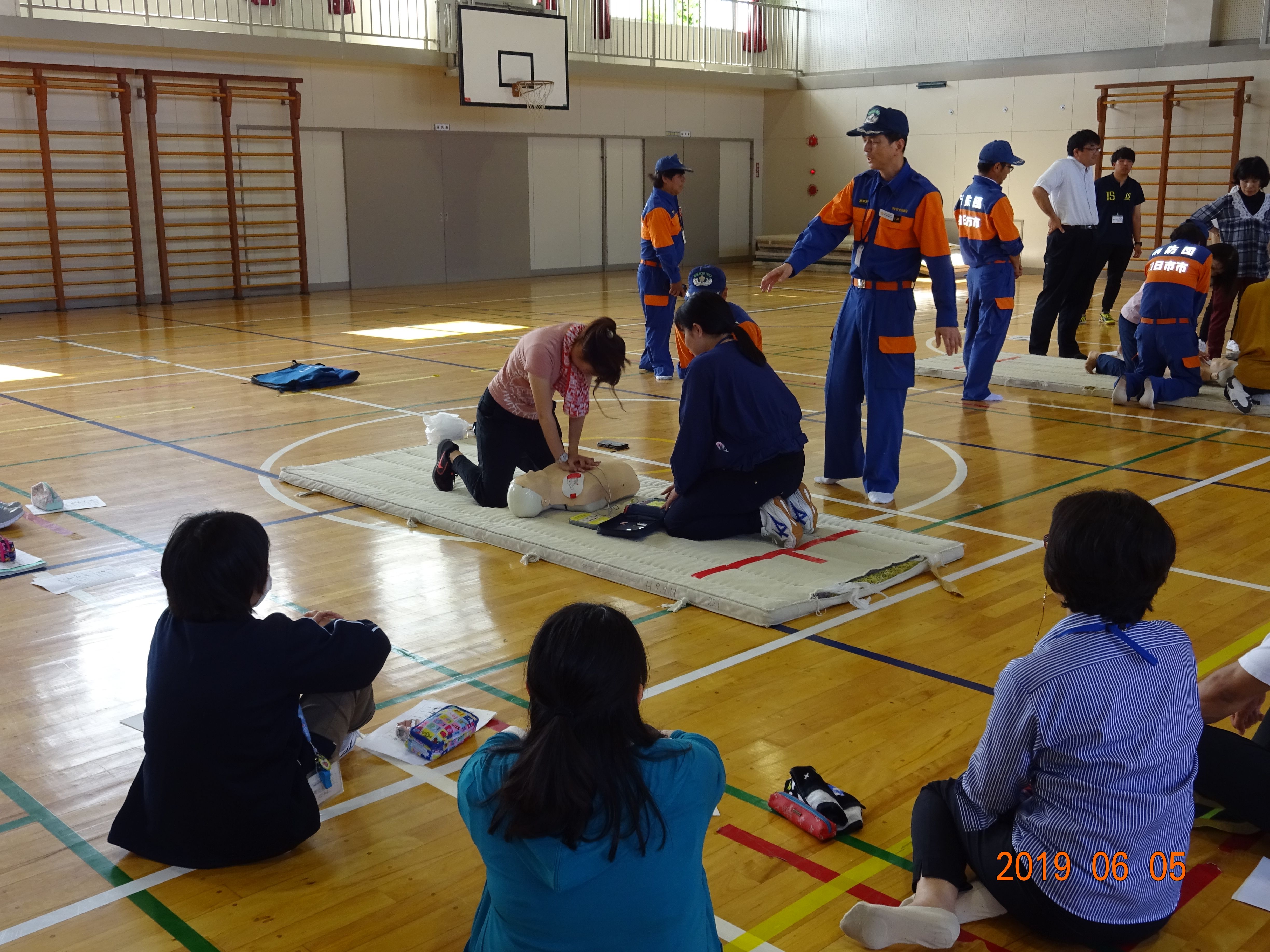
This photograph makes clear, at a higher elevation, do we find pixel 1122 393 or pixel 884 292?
pixel 884 292

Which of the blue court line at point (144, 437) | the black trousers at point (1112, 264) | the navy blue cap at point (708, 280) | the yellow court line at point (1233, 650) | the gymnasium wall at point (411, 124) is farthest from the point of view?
the gymnasium wall at point (411, 124)

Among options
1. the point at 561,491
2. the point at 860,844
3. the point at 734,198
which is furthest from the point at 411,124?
the point at 860,844

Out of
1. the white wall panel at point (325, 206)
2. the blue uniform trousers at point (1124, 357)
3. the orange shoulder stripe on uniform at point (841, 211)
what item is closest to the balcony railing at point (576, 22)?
the white wall panel at point (325, 206)

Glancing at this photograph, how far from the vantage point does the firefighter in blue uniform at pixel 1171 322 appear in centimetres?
770

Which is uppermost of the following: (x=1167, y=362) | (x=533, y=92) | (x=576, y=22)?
(x=576, y=22)

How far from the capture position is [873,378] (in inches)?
225

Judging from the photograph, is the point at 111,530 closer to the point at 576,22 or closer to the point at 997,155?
the point at 997,155

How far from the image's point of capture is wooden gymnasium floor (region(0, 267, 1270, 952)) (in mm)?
2488

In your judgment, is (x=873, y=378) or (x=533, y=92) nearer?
(x=873, y=378)

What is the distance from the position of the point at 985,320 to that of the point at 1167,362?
1.28 m

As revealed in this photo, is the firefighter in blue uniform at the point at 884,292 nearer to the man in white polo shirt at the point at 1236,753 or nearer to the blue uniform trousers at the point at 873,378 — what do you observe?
the blue uniform trousers at the point at 873,378

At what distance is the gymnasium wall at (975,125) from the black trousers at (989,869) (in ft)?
55.6

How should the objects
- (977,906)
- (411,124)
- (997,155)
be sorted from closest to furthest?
(977,906) → (997,155) → (411,124)

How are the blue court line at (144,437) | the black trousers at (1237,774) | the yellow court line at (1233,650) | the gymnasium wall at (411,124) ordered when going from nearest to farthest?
the black trousers at (1237,774), the yellow court line at (1233,650), the blue court line at (144,437), the gymnasium wall at (411,124)
